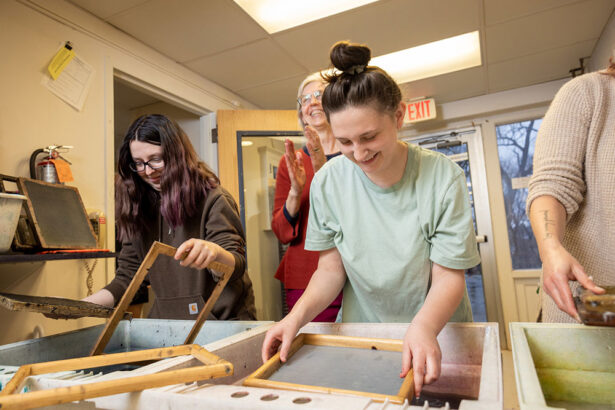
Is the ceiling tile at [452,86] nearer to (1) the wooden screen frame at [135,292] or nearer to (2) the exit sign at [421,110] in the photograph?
(2) the exit sign at [421,110]

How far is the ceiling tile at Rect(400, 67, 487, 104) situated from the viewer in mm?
3156

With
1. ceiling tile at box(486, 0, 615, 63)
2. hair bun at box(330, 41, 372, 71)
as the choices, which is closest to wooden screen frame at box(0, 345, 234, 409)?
hair bun at box(330, 41, 372, 71)

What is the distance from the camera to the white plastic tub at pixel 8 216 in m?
1.18

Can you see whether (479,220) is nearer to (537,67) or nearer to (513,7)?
(537,67)

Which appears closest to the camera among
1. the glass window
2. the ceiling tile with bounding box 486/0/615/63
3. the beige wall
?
the beige wall

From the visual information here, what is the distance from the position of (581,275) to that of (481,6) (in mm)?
2038

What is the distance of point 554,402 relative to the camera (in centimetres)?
65

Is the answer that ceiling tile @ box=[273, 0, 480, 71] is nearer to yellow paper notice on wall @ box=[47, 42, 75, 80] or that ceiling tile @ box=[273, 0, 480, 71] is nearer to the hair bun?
yellow paper notice on wall @ box=[47, 42, 75, 80]

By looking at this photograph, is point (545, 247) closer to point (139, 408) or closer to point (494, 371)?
point (494, 371)

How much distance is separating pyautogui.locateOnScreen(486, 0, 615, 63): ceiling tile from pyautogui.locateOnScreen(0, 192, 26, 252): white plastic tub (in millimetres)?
2623

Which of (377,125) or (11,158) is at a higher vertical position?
(11,158)

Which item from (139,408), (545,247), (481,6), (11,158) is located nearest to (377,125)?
(545,247)

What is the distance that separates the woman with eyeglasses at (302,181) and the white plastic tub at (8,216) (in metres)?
0.83

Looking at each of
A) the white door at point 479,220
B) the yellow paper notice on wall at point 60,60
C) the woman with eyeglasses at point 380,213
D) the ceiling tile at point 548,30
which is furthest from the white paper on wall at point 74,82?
the white door at point 479,220
